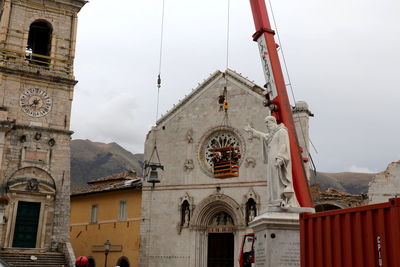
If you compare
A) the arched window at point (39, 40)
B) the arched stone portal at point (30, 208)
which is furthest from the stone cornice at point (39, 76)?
the arched stone portal at point (30, 208)

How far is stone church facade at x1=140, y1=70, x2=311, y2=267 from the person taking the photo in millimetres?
25062

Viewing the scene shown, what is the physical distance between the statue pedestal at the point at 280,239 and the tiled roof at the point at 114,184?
710 inches

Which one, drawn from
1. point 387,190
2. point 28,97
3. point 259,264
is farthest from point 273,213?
point 28,97

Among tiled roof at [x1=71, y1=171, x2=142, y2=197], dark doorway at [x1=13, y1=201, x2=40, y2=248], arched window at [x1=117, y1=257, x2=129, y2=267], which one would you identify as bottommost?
arched window at [x1=117, y1=257, x2=129, y2=267]

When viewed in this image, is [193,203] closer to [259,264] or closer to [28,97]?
[28,97]

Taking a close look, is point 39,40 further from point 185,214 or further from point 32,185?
point 185,214

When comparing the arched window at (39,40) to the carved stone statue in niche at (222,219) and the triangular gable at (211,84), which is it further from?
the carved stone statue in niche at (222,219)

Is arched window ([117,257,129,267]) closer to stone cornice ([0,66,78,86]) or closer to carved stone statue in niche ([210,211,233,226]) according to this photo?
carved stone statue in niche ([210,211,233,226])

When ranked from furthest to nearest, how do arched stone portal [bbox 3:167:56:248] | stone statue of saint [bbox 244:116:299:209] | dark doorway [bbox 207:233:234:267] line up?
1. dark doorway [bbox 207:233:234:267]
2. arched stone portal [bbox 3:167:56:248]
3. stone statue of saint [bbox 244:116:299:209]

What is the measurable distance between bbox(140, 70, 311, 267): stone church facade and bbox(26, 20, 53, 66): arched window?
26.2 ft

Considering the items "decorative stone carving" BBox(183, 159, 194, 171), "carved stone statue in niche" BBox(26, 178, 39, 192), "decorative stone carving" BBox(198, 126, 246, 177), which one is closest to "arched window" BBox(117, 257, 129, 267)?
"decorative stone carving" BBox(183, 159, 194, 171)

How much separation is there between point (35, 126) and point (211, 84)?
9757mm

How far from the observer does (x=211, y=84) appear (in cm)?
2773

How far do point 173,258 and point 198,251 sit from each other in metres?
1.52
